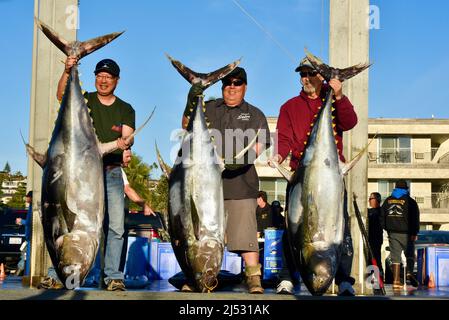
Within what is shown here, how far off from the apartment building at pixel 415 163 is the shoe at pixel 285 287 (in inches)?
1308

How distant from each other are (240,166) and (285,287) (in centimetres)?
88

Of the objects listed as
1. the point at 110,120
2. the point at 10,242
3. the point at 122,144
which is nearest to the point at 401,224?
the point at 110,120

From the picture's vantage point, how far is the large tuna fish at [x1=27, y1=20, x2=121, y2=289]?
13.5 feet

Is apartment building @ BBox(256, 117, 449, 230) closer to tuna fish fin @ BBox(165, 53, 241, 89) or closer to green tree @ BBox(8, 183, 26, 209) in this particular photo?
green tree @ BBox(8, 183, 26, 209)

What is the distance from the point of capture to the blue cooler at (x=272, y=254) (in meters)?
7.60

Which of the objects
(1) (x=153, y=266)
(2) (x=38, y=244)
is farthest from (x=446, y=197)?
(2) (x=38, y=244)

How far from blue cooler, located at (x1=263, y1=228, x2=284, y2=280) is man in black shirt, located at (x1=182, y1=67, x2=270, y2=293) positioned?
2.79 meters

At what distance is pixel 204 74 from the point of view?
4773 mm

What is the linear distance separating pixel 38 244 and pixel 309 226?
248 cm

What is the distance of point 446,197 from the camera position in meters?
39.8

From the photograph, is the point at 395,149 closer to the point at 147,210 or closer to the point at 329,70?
the point at 147,210

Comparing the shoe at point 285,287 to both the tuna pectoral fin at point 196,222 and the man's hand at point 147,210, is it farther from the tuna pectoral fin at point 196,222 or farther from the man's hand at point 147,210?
the man's hand at point 147,210

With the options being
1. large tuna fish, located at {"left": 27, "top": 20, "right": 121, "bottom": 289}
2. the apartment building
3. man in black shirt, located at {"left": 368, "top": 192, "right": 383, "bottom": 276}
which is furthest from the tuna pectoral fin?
the apartment building

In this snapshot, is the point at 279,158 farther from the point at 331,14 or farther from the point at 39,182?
the point at 39,182
